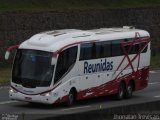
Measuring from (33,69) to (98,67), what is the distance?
3.23m

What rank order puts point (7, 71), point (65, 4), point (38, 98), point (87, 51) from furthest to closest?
point (65, 4) → point (7, 71) → point (87, 51) → point (38, 98)

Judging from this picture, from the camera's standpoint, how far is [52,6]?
49.3m

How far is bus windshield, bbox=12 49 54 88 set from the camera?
84.8 ft

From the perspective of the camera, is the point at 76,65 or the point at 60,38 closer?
the point at 60,38

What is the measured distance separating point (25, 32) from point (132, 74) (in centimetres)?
1504

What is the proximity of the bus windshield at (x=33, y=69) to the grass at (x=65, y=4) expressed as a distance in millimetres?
19151

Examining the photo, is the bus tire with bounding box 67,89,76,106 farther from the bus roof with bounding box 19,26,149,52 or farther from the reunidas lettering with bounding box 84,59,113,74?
the bus roof with bounding box 19,26,149,52

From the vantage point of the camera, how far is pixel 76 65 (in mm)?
26953

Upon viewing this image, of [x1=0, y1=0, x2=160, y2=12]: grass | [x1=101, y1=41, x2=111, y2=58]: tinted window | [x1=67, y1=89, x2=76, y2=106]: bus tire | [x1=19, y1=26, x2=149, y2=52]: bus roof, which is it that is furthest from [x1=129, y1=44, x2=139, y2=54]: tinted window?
[x1=0, y1=0, x2=160, y2=12]: grass

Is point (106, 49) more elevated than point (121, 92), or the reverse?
point (106, 49)

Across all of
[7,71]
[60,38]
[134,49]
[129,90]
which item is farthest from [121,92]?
[7,71]

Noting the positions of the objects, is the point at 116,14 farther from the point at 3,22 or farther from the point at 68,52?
the point at 68,52

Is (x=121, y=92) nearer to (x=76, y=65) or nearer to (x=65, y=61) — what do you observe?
(x=76, y=65)

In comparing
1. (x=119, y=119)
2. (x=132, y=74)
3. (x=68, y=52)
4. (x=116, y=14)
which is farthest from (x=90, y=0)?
(x=119, y=119)
